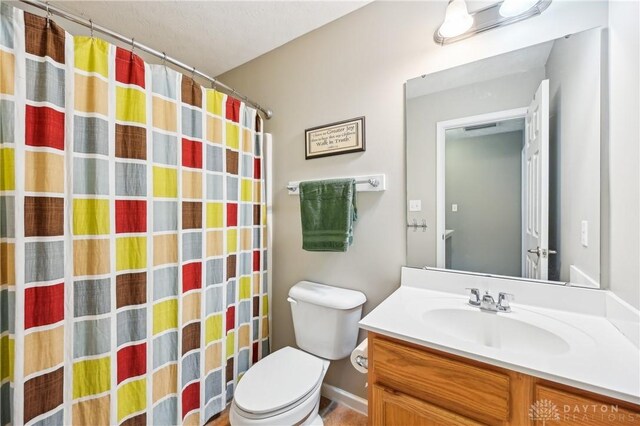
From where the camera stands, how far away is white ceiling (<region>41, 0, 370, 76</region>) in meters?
1.40

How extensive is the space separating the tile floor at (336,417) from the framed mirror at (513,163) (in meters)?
0.94

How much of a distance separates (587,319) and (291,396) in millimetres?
1173

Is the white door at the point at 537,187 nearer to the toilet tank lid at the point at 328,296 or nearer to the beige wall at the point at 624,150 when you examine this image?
the beige wall at the point at 624,150

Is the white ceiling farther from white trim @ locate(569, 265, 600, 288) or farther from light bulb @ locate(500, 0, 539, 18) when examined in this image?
white trim @ locate(569, 265, 600, 288)

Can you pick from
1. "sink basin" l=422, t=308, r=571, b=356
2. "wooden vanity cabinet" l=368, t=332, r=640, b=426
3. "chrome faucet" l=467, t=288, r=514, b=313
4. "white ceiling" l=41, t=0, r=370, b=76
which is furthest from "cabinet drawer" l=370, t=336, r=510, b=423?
"white ceiling" l=41, t=0, r=370, b=76

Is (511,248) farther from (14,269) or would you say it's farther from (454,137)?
(14,269)

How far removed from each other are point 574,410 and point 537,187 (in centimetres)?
79

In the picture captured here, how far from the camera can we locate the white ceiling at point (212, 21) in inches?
55.2

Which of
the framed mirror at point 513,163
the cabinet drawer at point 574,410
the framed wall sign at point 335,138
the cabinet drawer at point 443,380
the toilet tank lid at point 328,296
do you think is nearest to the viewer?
the cabinet drawer at point 574,410

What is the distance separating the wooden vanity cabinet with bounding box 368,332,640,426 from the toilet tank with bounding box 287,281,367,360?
451mm

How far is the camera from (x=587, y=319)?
3.03ft

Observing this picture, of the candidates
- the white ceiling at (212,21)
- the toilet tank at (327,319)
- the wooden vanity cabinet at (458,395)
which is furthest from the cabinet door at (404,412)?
the white ceiling at (212,21)

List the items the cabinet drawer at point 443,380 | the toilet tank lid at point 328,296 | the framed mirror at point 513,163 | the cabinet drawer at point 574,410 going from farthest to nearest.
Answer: the toilet tank lid at point 328,296 < the framed mirror at point 513,163 < the cabinet drawer at point 443,380 < the cabinet drawer at point 574,410

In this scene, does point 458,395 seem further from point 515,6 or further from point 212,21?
point 212,21
